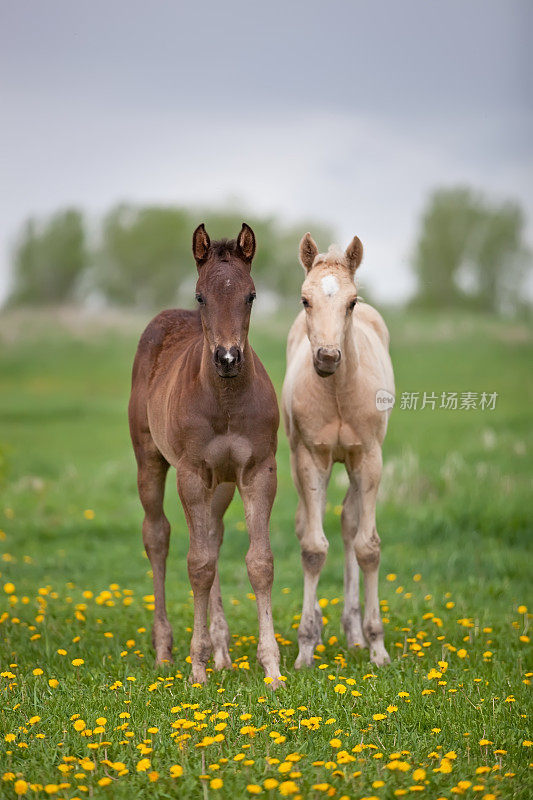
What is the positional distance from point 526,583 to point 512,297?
55.2 ft

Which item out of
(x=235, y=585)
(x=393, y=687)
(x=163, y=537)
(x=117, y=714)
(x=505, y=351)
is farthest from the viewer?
(x=505, y=351)

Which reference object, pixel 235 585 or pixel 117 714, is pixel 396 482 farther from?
pixel 117 714

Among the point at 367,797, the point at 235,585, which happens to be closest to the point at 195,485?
the point at 367,797

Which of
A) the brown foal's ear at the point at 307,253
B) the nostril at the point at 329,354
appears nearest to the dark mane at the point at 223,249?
the brown foal's ear at the point at 307,253

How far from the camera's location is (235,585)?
8.74 meters

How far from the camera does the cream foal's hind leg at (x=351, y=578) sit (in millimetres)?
6406

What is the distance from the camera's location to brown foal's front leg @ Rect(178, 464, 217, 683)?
5.39 m

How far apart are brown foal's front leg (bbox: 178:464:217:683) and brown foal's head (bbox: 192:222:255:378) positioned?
0.75 meters

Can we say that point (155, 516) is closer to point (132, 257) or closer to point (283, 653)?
point (283, 653)

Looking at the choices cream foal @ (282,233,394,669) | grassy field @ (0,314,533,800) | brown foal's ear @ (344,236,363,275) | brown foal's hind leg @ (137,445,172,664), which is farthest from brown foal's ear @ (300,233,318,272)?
grassy field @ (0,314,533,800)

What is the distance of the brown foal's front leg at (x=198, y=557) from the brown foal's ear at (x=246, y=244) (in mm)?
1325

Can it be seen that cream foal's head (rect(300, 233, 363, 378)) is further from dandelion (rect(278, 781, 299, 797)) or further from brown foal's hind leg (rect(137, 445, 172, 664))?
dandelion (rect(278, 781, 299, 797))

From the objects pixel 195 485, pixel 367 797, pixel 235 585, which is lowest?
pixel 235 585

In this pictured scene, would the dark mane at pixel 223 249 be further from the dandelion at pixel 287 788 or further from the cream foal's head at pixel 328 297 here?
the dandelion at pixel 287 788
